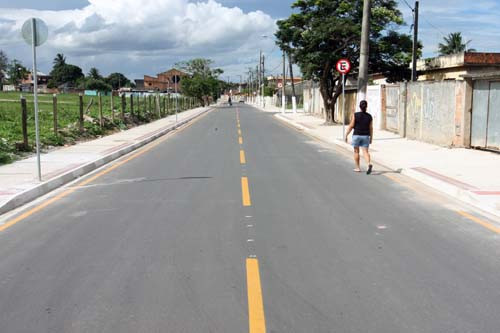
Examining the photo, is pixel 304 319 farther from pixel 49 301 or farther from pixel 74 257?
pixel 74 257

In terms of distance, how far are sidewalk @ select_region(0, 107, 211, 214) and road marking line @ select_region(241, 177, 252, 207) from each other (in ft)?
12.4

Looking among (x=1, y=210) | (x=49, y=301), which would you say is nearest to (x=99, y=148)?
(x=1, y=210)

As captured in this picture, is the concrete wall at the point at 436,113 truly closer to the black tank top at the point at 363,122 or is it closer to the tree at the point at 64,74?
the black tank top at the point at 363,122

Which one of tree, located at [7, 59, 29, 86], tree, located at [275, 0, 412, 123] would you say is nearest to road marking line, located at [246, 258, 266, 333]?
tree, located at [275, 0, 412, 123]

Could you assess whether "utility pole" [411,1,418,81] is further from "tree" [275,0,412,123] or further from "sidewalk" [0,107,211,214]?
"sidewalk" [0,107,211,214]

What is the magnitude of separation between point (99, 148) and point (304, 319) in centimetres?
1487

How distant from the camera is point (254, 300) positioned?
15.6 feet

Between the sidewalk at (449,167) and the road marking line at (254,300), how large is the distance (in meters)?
4.66

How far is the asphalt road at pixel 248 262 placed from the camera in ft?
14.4

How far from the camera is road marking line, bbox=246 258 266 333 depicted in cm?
421

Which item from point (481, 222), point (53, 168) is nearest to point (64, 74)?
point (53, 168)

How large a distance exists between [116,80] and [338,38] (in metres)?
161

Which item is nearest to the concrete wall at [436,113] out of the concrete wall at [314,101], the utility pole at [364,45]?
the utility pole at [364,45]

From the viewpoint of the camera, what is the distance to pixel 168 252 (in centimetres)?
620
